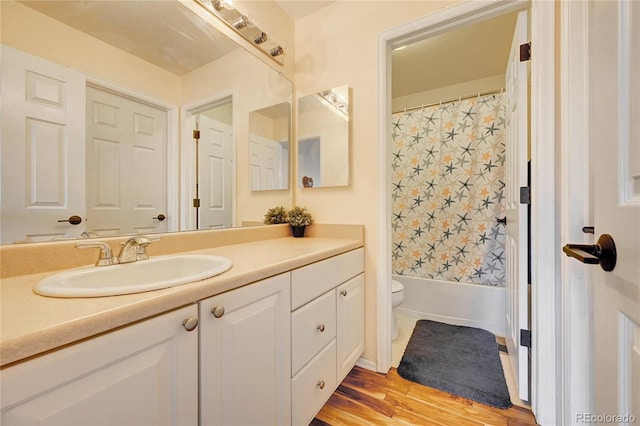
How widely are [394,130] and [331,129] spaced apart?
1.19m

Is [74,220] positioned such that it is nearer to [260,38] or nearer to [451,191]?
[260,38]

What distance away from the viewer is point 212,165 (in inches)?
55.1

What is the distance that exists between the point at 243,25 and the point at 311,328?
163 cm

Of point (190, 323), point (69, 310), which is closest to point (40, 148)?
point (69, 310)

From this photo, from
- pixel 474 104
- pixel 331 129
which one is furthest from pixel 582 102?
pixel 474 104

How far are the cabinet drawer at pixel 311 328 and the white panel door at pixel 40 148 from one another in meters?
0.84

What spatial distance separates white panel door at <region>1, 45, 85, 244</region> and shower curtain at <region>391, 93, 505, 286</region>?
2358mm

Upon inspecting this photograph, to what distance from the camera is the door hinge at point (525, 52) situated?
3.95 feet

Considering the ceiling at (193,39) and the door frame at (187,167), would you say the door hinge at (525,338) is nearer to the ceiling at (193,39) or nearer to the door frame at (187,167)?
the door frame at (187,167)

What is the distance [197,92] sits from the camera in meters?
1.27

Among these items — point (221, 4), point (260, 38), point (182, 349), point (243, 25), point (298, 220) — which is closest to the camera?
point (182, 349)

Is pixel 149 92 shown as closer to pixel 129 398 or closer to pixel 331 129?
pixel 331 129

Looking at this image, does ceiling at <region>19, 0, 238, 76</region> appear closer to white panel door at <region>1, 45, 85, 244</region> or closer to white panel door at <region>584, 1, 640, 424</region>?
white panel door at <region>1, 45, 85, 244</region>

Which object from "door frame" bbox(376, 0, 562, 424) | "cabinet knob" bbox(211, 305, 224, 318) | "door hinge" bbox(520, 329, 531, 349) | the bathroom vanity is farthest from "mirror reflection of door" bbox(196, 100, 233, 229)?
"door hinge" bbox(520, 329, 531, 349)
